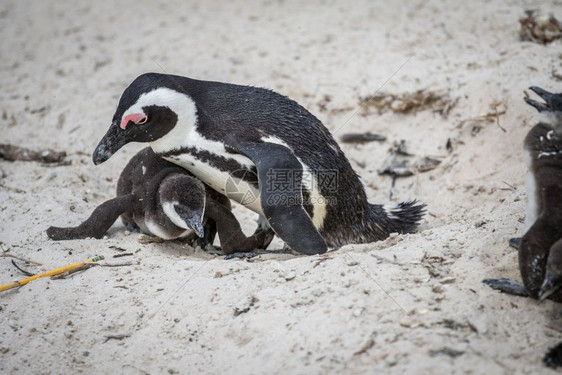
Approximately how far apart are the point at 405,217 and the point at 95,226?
7.60ft

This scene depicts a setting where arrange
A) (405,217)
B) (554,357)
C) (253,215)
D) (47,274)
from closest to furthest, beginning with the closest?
(554,357), (47,274), (405,217), (253,215)

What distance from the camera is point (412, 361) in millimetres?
2619

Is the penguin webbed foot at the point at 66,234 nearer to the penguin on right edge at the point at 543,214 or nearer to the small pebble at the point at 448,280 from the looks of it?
the small pebble at the point at 448,280

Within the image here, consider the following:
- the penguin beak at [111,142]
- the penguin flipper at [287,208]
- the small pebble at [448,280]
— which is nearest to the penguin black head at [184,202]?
the penguin beak at [111,142]

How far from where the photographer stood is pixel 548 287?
9.08ft

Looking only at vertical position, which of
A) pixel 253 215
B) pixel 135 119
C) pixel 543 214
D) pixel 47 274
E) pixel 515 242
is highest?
pixel 135 119

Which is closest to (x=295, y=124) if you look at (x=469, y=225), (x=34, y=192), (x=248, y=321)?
(x=469, y=225)

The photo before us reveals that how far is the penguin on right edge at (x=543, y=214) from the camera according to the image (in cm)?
282

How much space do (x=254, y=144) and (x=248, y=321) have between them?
1.38m

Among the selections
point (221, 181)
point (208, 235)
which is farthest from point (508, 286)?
point (208, 235)

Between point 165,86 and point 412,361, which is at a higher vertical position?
point 165,86

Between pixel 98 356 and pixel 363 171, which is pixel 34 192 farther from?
pixel 363 171

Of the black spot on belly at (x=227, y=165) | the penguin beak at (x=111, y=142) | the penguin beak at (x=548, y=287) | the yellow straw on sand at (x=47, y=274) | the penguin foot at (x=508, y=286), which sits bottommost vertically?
the yellow straw on sand at (x=47, y=274)

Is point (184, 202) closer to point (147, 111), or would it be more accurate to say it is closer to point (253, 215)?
point (147, 111)
